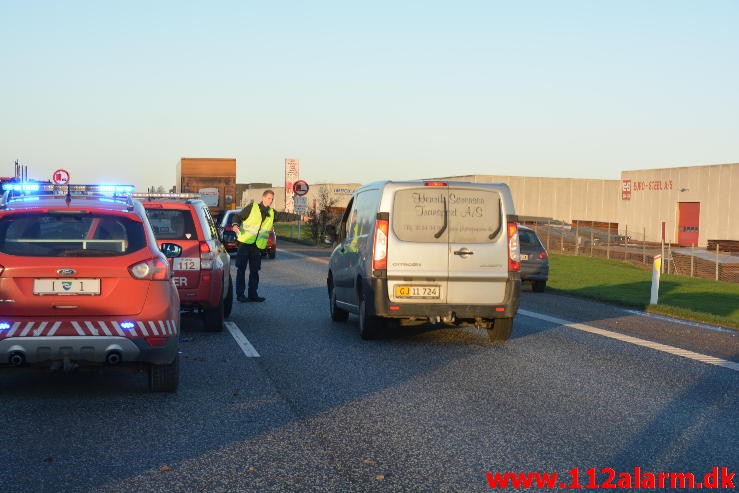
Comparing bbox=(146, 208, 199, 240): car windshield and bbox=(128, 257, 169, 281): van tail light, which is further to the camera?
bbox=(146, 208, 199, 240): car windshield

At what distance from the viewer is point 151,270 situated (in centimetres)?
786

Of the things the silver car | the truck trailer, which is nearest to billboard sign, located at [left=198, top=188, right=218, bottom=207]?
the truck trailer

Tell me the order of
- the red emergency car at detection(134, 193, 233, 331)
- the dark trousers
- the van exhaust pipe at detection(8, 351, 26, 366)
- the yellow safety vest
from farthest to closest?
the dark trousers
the yellow safety vest
the red emergency car at detection(134, 193, 233, 331)
the van exhaust pipe at detection(8, 351, 26, 366)

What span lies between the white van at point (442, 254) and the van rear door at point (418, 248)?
11 millimetres

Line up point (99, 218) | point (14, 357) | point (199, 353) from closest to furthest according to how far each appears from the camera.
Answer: point (14, 357)
point (99, 218)
point (199, 353)

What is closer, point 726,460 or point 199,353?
point 726,460

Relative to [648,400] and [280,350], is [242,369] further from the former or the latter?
[648,400]

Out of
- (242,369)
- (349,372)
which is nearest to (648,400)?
(349,372)

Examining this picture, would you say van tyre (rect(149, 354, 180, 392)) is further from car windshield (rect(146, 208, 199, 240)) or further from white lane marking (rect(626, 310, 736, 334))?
white lane marking (rect(626, 310, 736, 334))

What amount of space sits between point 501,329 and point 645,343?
70.2 inches

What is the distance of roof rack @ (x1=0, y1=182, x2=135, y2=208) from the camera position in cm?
861

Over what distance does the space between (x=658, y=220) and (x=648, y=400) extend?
155ft

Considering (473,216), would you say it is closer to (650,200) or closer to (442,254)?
(442,254)

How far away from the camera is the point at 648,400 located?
8.09 metres
